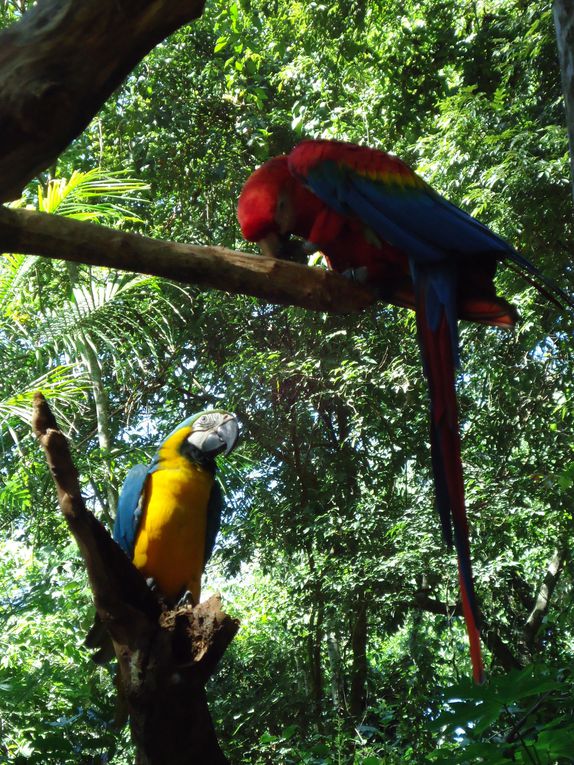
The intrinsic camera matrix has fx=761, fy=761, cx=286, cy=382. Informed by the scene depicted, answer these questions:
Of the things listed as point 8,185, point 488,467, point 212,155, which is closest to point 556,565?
point 488,467

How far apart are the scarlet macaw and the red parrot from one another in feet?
2.01

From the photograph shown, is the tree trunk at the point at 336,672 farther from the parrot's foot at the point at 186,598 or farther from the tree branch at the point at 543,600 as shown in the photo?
the parrot's foot at the point at 186,598

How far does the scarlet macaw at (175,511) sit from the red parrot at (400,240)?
613 millimetres

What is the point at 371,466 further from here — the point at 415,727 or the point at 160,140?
the point at 160,140

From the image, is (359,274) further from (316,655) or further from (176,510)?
(316,655)

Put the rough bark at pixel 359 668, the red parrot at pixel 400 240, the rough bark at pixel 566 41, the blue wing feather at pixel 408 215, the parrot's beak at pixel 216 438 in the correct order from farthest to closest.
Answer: the rough bark at pixel 359 668 → the parrot's beak at pixel 216 438 → the blue wing feather at pixel 408 215 → the red parrot at pixel 400 240 → the rough bark at pixel 566 41

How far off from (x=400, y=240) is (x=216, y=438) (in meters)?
0.81

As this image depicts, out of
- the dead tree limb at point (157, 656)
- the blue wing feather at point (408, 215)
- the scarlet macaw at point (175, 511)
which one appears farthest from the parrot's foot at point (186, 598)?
the blue wing feather at point (408, 215)

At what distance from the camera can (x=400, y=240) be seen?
139 centimetres

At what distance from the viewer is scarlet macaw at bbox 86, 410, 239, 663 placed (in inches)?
73.3

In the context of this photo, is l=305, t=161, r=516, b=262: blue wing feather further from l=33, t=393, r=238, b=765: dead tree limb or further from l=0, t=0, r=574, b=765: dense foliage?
l=0, t=0, r=574, b=765: dense foliage

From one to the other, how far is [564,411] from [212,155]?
2.50 metres

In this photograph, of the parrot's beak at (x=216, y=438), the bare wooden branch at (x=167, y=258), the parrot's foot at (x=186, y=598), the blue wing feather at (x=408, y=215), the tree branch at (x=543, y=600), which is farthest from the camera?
the tree branch at (x=543, y=600)

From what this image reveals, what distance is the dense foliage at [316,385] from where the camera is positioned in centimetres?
302
